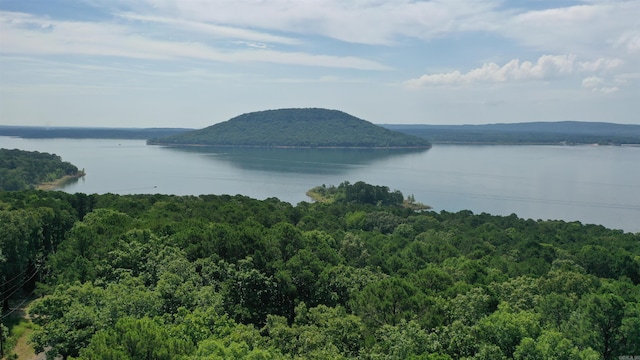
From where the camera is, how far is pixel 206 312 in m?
11.7

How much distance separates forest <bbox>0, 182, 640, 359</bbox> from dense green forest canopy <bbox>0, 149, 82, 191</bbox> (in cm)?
4617

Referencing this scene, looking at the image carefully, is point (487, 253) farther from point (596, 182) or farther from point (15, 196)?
point (596, 182)

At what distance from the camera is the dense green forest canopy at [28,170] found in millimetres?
67438

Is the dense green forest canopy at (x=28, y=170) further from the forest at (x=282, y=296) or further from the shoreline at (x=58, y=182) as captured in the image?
the forest at (x=282, y=296)

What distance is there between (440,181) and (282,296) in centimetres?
7329

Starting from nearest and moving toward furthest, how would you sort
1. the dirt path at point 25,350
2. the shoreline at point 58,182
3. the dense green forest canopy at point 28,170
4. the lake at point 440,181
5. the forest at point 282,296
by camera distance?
the forest at point 282,296, the dirt path at point 25,350, the lake at point 440,181, the dense green forest canopy at point 28,170, the shoreline at point 58,182

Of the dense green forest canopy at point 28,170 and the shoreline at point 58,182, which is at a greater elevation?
the dense green forest canopy at point 28,170

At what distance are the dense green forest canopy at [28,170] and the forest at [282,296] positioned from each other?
4617 centimetres

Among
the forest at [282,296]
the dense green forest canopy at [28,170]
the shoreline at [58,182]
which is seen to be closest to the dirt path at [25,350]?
the forest at [282,296]

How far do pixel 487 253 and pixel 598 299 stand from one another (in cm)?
1651

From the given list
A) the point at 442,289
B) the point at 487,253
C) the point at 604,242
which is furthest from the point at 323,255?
the point at 604,242

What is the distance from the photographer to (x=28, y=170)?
7738 cm

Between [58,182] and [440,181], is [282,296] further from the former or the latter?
[58,182]

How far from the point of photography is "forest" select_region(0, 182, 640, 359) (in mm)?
10781
